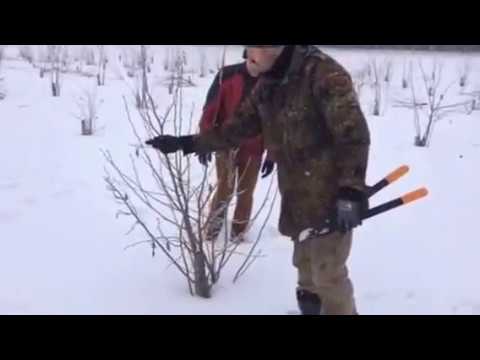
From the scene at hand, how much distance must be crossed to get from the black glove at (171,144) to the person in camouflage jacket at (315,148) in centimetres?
24

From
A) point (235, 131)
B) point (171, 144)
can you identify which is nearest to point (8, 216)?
point (171, 144)

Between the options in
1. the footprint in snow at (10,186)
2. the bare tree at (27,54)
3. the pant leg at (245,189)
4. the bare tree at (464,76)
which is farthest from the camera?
the bare tree at (27,54)

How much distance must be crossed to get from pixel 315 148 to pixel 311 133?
5cm

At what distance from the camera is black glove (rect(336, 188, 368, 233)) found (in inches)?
76.5

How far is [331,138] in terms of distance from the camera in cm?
210

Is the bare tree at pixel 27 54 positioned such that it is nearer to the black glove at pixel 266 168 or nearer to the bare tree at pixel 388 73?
the bare tree at pixel 388 73

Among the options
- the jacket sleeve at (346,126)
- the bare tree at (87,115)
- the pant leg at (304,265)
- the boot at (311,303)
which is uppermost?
the jacket sleeve at (346,126)

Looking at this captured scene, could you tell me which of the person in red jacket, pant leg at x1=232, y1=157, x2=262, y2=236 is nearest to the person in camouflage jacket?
the person in red jacket

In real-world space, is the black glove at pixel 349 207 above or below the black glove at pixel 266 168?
above

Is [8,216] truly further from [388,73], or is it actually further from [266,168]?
[388,73]

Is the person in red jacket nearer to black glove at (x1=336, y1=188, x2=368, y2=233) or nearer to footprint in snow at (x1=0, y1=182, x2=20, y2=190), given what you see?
black glove at (x1=336, y1=188, x2=368, y2=233)

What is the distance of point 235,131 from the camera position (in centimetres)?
243

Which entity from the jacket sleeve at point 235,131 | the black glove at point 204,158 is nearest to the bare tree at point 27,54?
the black glove at point 204,158

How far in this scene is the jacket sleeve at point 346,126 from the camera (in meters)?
1.96
